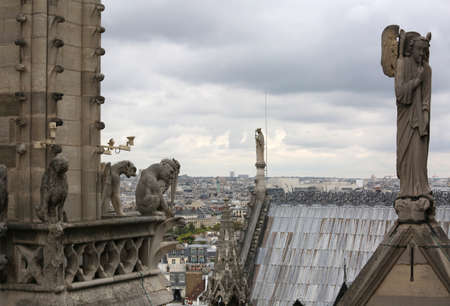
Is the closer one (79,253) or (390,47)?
(79,253)

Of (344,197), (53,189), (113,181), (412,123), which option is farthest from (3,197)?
(344,197)

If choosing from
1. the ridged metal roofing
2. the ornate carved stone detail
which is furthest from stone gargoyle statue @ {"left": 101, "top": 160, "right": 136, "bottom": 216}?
the ridged metal roofing

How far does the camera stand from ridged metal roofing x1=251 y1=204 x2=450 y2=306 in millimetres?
37625

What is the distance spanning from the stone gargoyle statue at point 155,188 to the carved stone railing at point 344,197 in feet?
96.1

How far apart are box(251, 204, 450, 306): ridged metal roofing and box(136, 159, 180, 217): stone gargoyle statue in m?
27.6

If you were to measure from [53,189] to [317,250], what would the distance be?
1269 inches

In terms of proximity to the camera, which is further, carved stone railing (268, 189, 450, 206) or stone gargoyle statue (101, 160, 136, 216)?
carved stone railing (268, 189, 450, 206)

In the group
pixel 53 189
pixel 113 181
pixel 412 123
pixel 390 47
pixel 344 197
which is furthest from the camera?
pixel 344 197

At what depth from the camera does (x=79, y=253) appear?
830 cm

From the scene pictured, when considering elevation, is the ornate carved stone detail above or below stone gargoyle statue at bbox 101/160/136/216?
below

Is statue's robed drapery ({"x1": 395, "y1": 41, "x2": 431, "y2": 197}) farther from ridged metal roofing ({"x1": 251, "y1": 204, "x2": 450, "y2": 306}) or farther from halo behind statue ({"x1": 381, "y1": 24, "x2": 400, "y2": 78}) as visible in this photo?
ridged metal roofing ({"x1": 251, "y1": 204, "x2": 450, "y2": 306})

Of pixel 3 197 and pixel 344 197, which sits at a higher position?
pixel 3 197

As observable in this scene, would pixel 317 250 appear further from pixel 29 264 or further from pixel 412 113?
pixel 29 264

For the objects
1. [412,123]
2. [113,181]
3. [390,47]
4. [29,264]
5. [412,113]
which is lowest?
[29,264]
